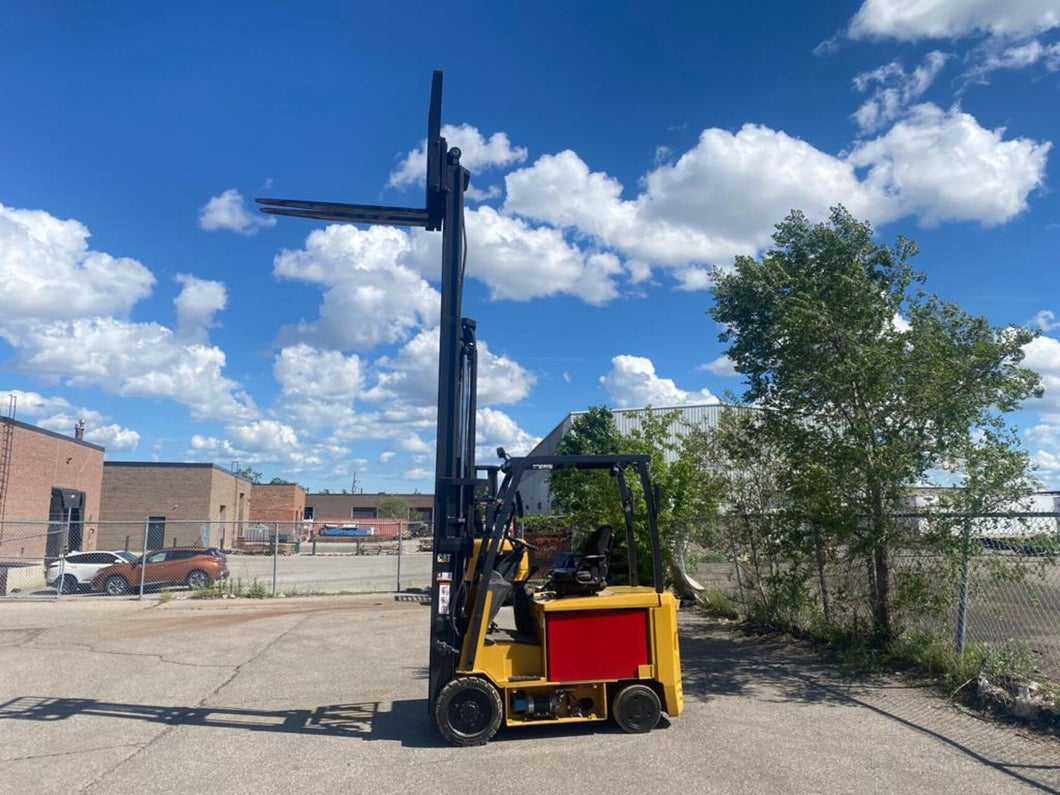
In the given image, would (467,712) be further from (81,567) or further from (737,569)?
(81,567)

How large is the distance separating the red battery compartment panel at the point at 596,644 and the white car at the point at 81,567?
60.0ft

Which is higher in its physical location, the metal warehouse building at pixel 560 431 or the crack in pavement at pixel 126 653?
the metal warehouse building at pixel 560 431

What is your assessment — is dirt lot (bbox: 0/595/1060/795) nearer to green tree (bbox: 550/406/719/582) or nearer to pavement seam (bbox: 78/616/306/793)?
pavement seam (bbox: 78/616/306/793)

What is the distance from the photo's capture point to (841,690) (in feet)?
27.5

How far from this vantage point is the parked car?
20484 millimetres

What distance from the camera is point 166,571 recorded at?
2095 centimetres

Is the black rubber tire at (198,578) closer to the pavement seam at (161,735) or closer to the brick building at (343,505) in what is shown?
the pavement seam at (161,735)

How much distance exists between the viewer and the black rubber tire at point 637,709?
688 centimetres

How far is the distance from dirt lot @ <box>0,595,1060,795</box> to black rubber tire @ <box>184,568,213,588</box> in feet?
32.7

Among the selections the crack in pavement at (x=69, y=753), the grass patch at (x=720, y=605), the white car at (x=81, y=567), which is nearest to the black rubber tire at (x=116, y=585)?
the white car at (x=81, y=567)

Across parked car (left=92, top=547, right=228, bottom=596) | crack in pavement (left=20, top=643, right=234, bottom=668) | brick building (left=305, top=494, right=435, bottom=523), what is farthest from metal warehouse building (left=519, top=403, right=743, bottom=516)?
brick building (left=305, top=494, right=435, bottom=523)

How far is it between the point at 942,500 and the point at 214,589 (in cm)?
1722

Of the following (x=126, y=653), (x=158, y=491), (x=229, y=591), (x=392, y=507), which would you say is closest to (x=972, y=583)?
(x=126, y=653)

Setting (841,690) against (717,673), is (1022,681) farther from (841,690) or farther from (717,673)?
(717,673)
